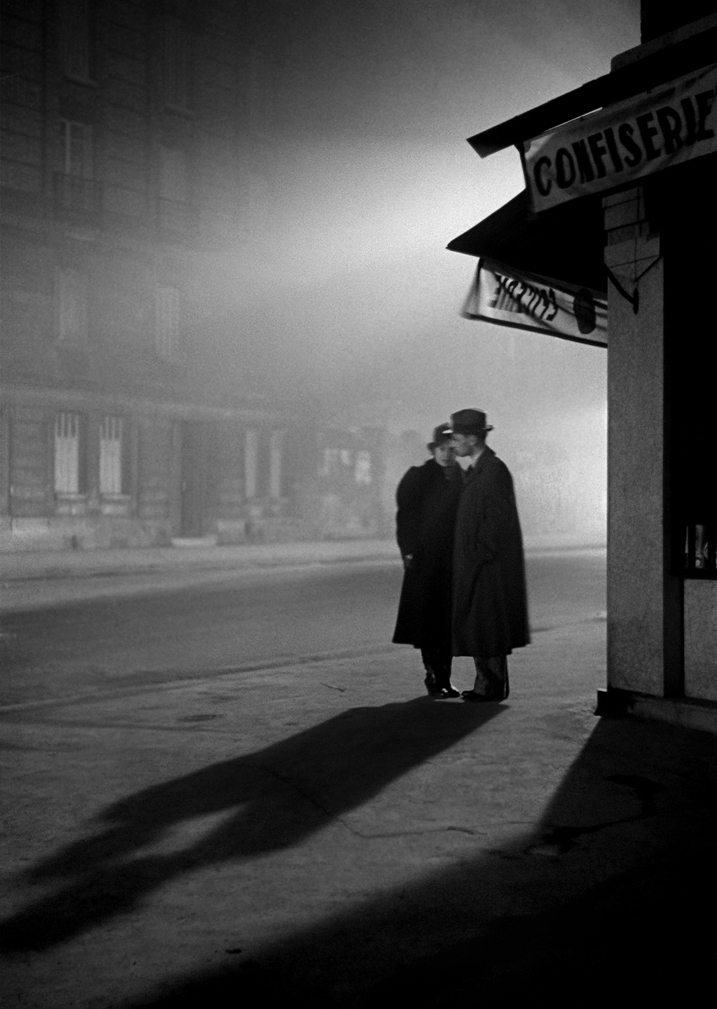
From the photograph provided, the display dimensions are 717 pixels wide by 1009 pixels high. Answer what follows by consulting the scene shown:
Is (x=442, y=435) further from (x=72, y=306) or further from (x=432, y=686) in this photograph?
(x=72, y=306)

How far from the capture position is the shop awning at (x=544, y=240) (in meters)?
6.48

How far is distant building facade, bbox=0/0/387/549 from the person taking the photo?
24.6 m

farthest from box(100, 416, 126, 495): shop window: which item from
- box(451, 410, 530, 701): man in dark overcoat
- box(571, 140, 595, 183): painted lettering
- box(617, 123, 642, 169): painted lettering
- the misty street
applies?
box(617, 123, 642, 169): painted lettering

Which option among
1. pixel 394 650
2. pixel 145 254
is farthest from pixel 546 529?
pixel 394 650

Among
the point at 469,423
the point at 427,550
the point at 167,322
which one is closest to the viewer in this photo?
the point at 469,423

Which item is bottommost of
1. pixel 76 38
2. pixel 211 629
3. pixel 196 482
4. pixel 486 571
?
pixel 211 629

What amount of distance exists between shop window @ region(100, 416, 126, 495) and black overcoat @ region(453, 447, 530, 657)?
68.7ft

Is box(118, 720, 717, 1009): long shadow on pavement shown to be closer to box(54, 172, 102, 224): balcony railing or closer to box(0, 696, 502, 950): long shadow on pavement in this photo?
box(0, 696, 502, 950): long shadow on pavement

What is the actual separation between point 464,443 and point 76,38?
23.7 meters

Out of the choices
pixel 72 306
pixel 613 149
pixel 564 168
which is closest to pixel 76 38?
pixel 72 306

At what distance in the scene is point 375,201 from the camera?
115 feet

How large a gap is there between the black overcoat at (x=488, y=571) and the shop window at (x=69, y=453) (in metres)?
20.5

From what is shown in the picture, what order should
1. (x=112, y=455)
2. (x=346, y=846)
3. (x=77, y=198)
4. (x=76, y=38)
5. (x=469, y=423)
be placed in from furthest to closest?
(x=112, y=455) → (x=77, y=198) → (x=76, y=38) → (x=469, y=423) → (x=346, y=846)

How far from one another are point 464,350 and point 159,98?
1862 centimetres
